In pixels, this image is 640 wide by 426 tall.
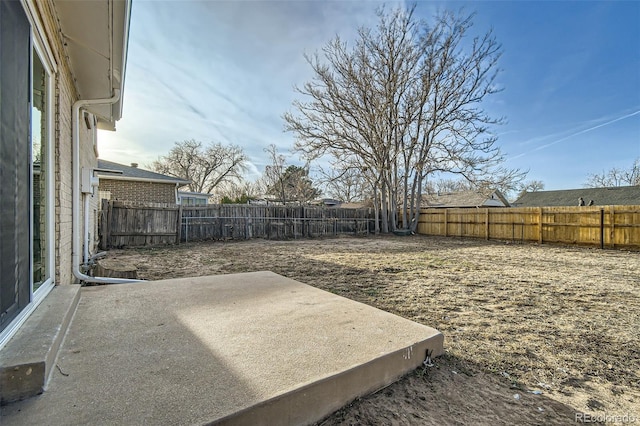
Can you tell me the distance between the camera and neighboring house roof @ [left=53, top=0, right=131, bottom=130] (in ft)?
7.31

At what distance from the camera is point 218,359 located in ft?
5.12

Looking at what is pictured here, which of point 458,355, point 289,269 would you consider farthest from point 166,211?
point 458,355

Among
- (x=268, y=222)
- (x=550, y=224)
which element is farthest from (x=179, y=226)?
(x=550, y=224)

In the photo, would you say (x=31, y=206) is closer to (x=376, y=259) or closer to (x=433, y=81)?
(x=376, y=259)

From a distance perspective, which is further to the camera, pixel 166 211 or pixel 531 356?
pixel 166 211

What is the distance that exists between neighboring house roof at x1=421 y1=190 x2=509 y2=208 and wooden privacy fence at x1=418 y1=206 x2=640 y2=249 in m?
8.75

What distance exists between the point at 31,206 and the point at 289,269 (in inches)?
168

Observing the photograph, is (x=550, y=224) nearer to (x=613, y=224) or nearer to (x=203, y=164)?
(x=613, y=224)

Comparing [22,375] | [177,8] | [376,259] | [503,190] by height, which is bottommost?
[376,259]

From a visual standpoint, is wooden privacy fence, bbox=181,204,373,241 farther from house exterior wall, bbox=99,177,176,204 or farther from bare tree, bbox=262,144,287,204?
bare tree, bbox=262,144,287,204

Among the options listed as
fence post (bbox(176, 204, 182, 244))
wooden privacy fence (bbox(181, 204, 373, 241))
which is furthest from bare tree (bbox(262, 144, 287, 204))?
fence post (bbox(176, 204, 182, 244))

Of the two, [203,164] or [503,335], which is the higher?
[203,164]

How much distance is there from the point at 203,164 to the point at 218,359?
2970cm

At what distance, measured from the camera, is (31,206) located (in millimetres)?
1810
